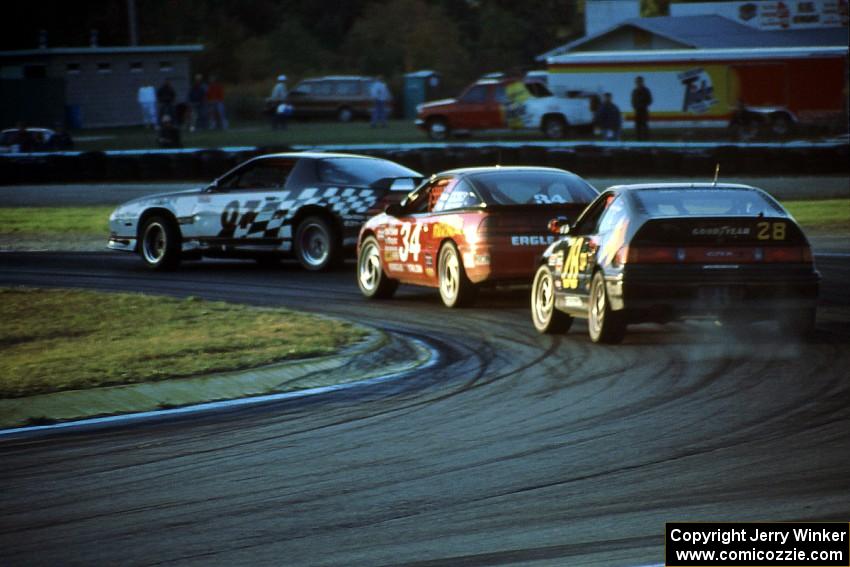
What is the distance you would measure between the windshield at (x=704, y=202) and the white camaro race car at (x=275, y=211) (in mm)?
6690

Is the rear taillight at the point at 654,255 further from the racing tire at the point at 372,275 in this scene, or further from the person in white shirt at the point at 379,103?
the person in white shirt at the point at 379,103

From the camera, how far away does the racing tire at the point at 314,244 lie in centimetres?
1900

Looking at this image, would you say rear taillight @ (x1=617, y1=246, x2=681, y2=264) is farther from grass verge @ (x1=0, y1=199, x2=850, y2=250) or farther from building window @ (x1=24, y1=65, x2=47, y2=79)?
building window @ (x1=24, y1=65, x2=47, y2=79)

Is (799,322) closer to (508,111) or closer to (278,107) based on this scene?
(508,111)

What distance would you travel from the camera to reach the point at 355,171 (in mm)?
19078

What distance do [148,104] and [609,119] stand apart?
75.9ft

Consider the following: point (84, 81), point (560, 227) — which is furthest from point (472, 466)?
point (84, 81)

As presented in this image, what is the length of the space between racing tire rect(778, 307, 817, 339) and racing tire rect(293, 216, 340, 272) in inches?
308

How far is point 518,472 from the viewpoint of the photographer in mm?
7621

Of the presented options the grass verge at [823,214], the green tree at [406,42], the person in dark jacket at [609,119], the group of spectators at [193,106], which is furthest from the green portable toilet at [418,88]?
the grass verge at [823,214]

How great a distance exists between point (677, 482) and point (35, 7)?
79.4 meters

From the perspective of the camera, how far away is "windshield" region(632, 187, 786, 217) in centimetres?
1198

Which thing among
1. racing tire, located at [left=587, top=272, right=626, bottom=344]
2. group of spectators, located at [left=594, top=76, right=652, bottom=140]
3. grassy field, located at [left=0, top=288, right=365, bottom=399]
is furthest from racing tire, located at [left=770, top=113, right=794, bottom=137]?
racing tire, located at [left=587, top=272, right=626, bottom=344]

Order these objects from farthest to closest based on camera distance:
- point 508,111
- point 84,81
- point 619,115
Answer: point 84,81 → point 508,111 → point 619,115
